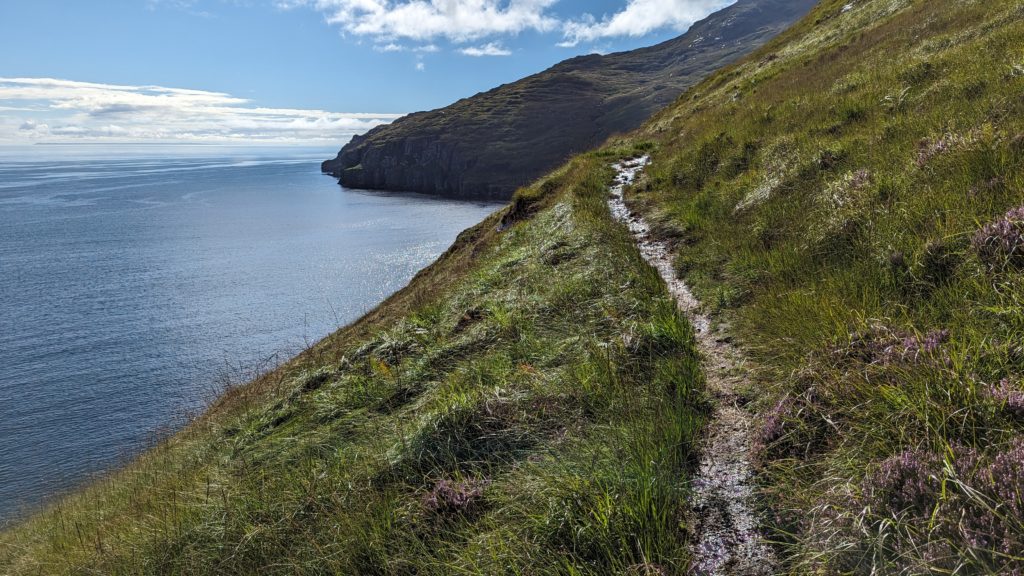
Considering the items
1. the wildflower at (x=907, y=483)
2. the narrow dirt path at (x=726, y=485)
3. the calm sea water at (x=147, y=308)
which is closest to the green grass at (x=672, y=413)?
the wildflower at (x=907, y=483)

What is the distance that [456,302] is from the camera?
13.1m

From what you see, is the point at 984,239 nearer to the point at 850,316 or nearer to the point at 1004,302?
the point at 1004,302

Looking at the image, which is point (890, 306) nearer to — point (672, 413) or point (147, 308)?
point (672, 413)

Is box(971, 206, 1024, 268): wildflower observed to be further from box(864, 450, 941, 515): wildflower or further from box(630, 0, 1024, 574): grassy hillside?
box(864, 450, 941, 515): wildflower

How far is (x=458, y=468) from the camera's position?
5.00 m

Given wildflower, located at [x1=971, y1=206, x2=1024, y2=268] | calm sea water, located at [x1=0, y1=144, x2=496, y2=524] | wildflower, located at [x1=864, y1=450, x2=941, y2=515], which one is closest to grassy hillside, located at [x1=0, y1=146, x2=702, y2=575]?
wildflower, located at [x1=864, y1=450, x2=941, y2=515]

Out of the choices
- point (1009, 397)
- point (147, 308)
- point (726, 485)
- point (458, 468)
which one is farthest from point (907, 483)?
point (147, 308)

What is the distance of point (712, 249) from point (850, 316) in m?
5.66

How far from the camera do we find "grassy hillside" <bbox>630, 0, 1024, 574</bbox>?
8.82 ft

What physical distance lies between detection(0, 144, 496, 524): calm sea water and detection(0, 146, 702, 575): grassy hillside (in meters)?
7.20

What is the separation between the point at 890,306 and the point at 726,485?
10.1 feet

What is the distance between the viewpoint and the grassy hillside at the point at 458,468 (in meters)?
3.78

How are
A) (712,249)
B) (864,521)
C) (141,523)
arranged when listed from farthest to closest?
(712,249) < (141,523) < (864,521)

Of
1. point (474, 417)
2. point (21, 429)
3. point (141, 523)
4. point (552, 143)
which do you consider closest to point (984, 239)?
point (474, 417)
